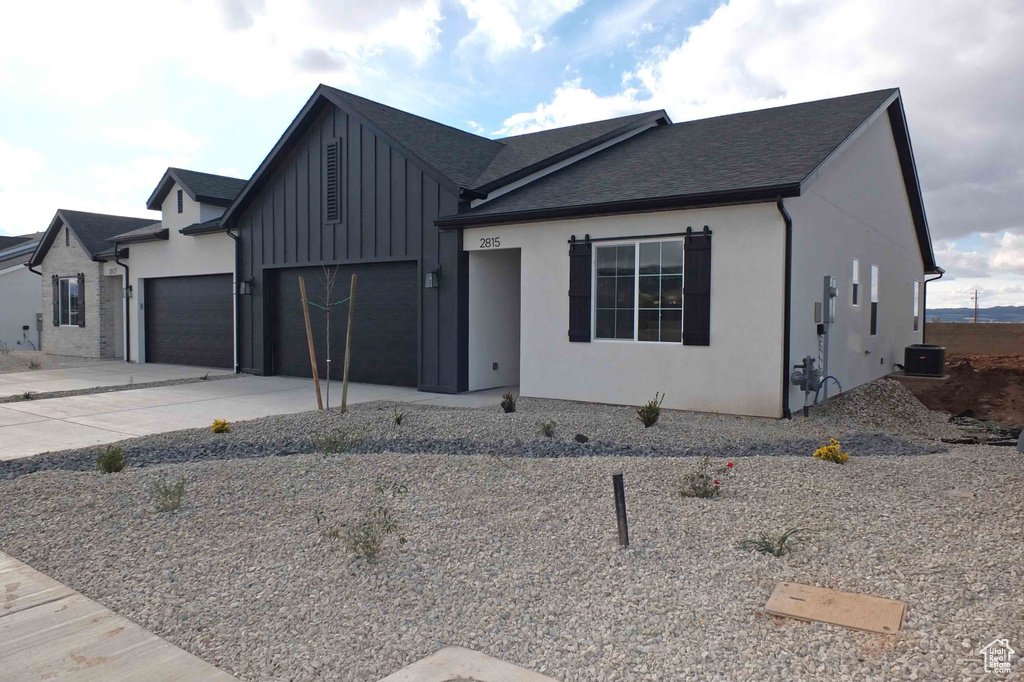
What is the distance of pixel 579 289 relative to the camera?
10.6 m

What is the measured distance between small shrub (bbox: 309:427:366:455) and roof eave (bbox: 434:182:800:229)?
466 centimetres

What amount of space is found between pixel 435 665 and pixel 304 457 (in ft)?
12.3

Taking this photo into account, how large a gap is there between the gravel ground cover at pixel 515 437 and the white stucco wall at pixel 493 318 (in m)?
2.81

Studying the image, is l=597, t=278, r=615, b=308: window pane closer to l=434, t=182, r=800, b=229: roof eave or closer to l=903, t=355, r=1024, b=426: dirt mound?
l=434, t=182, r=800, b=229: roof eave

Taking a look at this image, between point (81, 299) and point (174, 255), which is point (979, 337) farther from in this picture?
point (81, 299)

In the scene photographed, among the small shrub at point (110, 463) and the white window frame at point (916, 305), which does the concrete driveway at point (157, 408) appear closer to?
the small shrub at point (110, 463)

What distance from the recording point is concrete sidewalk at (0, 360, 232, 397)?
44.2 feet

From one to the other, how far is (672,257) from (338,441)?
5.30 metres

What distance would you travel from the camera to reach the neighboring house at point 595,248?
373 inches

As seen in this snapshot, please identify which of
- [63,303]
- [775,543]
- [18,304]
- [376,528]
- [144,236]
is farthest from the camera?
[18,304]

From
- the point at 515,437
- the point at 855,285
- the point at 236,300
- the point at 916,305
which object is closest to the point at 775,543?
the point at 515,437

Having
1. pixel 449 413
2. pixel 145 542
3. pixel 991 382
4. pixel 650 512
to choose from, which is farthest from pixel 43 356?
pixel 991 382

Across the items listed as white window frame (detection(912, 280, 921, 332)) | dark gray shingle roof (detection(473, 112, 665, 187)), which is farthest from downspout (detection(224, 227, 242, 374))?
white window frame (detection(912, 280, 921, 332))

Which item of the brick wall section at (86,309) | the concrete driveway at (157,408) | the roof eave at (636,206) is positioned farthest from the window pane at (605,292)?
the brick wall section at (86,309)
